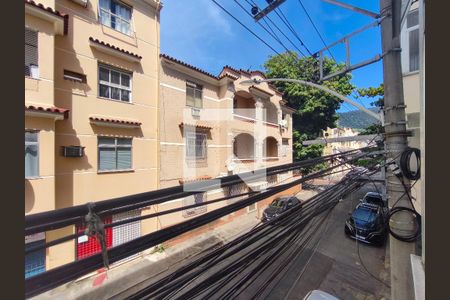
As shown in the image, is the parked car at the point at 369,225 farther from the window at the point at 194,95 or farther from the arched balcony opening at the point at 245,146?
the window at the point at 194,95

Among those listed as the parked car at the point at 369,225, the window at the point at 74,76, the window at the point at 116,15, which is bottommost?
the parked car at the point at 369,225

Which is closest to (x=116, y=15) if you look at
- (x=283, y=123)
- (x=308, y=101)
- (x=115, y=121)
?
(x=115, y=121)

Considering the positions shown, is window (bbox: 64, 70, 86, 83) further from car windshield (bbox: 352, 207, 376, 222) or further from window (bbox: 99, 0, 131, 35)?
car windshield (bbox: 352, 207, 376, 222)

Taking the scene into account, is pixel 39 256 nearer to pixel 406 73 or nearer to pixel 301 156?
pixel 406 73

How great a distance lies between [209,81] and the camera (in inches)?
456

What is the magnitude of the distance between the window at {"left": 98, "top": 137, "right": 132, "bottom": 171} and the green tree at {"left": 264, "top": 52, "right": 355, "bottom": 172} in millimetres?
15486

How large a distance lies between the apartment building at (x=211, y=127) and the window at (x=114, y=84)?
1526 mm

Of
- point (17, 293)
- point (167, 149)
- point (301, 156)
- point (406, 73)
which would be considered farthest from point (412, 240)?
point (301, 156)

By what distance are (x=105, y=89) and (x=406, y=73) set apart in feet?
35.9

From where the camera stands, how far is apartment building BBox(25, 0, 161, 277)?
590cm

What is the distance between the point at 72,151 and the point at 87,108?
1647 mm

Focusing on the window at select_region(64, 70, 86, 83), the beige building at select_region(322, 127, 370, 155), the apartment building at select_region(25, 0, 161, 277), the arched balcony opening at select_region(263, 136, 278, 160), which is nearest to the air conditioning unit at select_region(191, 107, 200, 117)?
the apartment building at select_region(25, 0, 161, 277)

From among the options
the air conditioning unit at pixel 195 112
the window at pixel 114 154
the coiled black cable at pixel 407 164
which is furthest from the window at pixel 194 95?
the coiled black cable at pixel 407 164

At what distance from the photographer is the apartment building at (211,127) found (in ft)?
31.5
